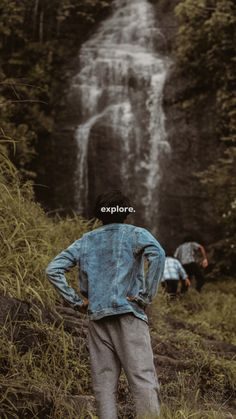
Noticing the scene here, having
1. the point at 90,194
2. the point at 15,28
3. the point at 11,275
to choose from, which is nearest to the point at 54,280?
the point at 11,275

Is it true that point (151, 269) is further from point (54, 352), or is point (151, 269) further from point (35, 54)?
point (35, 54)

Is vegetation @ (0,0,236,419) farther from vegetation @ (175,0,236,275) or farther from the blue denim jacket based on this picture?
the blue denim jacket

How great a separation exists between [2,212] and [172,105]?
32.2 feet

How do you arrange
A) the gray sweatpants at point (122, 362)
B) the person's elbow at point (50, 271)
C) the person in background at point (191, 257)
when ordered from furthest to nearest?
the person in background at point (191, 257) → the person's elbow at point (50, 271) → the gray sweatpants at point (122, 362)

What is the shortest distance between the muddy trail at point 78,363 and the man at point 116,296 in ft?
1.40

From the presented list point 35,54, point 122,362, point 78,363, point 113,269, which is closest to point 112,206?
point 113,269

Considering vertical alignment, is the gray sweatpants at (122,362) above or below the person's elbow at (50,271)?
below

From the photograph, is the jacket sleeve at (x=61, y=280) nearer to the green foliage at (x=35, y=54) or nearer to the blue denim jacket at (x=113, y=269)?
the blue denim jacket at (x=113, y=269)

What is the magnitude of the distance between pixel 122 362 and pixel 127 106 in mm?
12278

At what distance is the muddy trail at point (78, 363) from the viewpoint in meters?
3.72

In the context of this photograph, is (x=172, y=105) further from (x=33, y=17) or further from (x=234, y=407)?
(x=234, y=407)

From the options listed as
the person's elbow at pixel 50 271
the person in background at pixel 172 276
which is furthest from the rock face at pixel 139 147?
the person's elbow at pixel 50 271

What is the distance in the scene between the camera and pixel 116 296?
361cm

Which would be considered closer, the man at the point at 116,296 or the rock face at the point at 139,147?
the man at the point at 116,296
